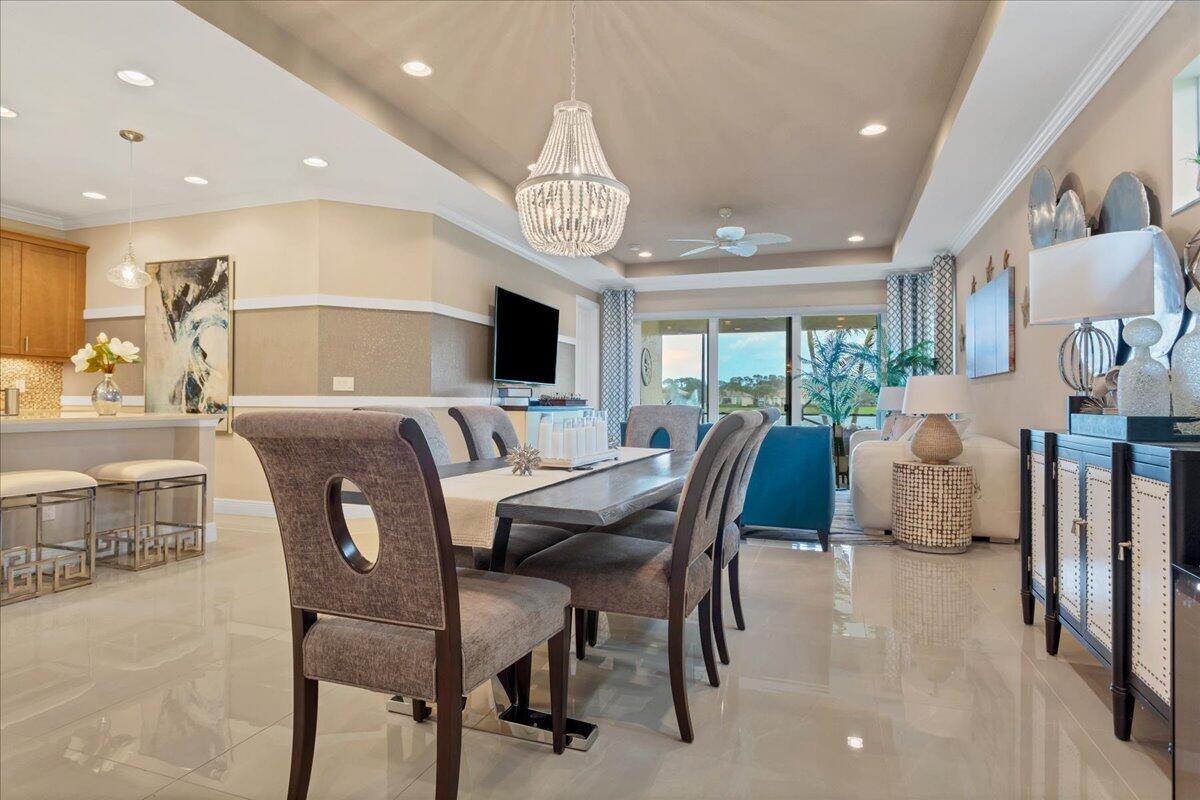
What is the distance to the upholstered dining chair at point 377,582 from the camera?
A: 1293mm

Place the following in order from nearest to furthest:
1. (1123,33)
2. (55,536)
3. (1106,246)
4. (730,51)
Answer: (1106,246)
(1123,33)
(730,51)
(55,536)

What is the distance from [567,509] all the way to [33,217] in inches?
271

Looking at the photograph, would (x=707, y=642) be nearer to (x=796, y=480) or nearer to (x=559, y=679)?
(x=559, y=679)

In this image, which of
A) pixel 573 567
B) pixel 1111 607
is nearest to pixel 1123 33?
pixel 1111 607

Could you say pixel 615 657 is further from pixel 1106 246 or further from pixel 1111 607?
pixel 1106 246

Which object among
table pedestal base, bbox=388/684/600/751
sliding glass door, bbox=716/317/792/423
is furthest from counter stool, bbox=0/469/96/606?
sliding glass door, bbox=716/317/792/423

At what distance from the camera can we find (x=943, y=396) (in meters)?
4.16

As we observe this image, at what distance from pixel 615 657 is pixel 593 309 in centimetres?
675

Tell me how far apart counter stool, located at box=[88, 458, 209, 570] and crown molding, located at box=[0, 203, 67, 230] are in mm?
3351

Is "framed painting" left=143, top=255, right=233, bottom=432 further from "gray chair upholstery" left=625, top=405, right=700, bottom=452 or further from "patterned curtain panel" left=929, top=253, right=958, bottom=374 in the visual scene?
"patterned curtain panel" left=929, top=253, right=958, bottom=374

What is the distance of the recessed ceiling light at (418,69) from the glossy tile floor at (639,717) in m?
2.83

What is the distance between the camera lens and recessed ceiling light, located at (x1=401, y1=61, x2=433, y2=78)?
3490 millimetres

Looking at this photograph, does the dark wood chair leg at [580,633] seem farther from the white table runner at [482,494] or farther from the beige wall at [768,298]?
the beige wall at [768,298]

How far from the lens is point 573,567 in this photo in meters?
2.00
